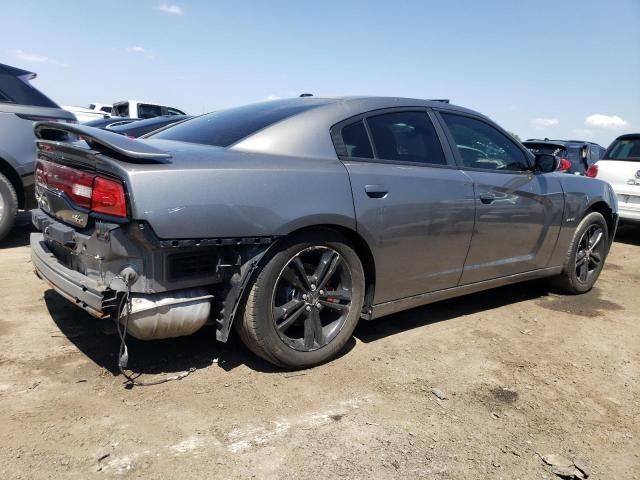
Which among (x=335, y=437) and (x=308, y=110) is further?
(x=308, y=110)

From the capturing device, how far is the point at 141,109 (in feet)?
56.3

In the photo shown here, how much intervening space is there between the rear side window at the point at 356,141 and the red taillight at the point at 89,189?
4.39ft

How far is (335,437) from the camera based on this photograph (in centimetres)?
237

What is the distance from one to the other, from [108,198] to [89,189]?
0.57 feet

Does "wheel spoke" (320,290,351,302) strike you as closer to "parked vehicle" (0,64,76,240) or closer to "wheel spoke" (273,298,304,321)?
"wheel spoke" (273,298,304,321)

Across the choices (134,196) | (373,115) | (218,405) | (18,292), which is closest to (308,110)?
(373,115)

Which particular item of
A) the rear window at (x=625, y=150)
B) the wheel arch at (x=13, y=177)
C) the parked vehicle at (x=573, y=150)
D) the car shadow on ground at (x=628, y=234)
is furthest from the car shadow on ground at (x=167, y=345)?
the parked vehicle at (x=573, y=150)

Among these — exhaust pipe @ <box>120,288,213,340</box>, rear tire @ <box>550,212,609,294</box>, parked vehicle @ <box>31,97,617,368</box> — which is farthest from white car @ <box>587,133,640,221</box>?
exhaust pipe @ <box>120,288,213,340</box>

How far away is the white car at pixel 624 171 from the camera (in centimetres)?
750

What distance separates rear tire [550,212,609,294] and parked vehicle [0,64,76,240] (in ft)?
16.6

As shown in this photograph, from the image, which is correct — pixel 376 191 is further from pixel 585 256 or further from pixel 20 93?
pixel 20 93

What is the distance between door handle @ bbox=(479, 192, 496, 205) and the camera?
3.64 metres

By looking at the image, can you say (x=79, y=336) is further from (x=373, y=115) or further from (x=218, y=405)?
(x=373, y=115)

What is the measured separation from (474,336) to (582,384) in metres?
0.79
